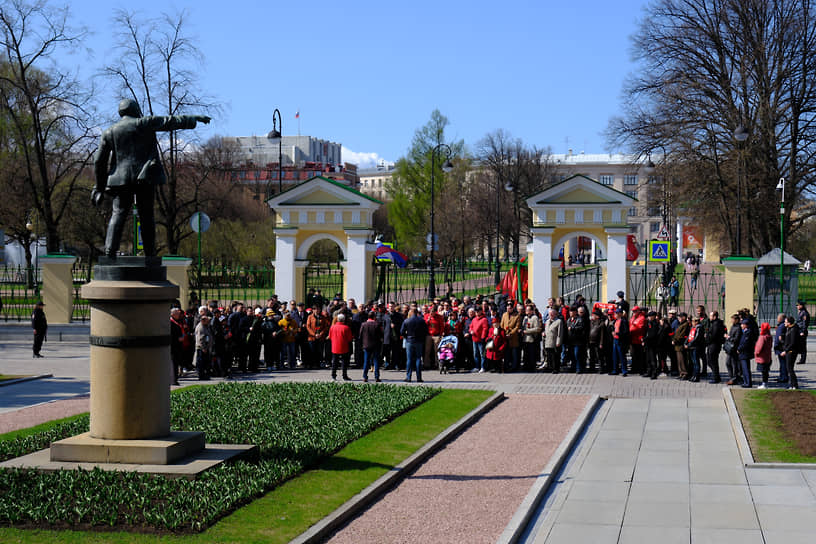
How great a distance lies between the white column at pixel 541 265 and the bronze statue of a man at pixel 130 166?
655 inches

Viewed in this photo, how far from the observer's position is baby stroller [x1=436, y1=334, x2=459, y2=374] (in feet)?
70.0

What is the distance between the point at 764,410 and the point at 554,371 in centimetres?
654

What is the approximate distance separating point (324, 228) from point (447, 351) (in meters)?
7.40

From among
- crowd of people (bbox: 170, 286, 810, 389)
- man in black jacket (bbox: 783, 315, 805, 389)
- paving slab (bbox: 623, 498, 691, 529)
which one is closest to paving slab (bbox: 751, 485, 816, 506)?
paving slab (bbox: 623, 498, 691, 529)

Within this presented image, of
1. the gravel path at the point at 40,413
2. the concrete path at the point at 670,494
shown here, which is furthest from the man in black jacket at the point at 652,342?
the gravel path at the point at 40,413

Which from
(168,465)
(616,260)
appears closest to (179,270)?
(616,260)

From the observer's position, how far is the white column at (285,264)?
26.9 metres

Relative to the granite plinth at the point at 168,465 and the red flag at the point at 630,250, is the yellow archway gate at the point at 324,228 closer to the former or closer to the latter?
the red flag at the point at 630,250

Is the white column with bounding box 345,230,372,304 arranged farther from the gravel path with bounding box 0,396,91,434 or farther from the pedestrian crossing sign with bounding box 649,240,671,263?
the gravel path with bounding box 0,396,91,434

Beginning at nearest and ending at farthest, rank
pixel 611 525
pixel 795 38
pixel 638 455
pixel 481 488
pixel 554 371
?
pixel 611 525 < pixel 481 488 < pixel 638 455 < pixel 554 371 < pixel 795 38

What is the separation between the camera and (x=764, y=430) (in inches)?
532

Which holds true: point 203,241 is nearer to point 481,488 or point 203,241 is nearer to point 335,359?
point 335,359

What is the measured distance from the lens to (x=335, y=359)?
19.5 m

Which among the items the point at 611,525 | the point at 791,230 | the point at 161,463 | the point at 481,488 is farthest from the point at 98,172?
the point at 791,230
